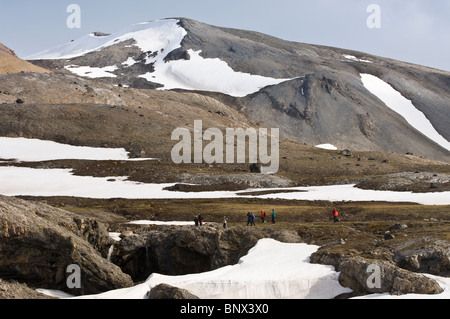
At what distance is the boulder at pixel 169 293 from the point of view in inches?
1271

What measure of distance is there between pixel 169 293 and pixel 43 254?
37.0ft

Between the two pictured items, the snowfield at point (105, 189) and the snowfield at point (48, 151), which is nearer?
the snowfield at point (105, 189)

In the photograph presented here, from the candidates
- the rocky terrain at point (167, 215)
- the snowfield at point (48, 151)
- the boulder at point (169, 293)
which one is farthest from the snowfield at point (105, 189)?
the boulder at point (169, 293)

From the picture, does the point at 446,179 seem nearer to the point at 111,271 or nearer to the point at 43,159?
the point at 111,271

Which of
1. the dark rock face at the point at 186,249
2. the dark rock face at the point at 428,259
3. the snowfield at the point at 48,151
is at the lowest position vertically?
the dark rock face at the point at 186,249

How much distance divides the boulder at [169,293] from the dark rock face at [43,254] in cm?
719

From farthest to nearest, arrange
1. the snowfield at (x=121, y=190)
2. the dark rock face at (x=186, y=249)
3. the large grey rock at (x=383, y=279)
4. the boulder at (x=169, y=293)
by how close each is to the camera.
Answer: the snowfield at (x=121, y=190), the dark rock face at (x=186, y=249), the boulder at (x=169, y=293), the large grey rock at (x=383, y=279)

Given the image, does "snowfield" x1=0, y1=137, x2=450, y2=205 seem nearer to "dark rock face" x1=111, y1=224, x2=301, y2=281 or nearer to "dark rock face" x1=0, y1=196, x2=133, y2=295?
"dark rock face" x1=111, y1=224, x2=301, y2=281

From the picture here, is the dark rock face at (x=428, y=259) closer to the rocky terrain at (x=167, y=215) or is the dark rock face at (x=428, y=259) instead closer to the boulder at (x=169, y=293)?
the rocky terrain at (x=167, y=215)

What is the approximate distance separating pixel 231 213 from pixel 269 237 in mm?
20764

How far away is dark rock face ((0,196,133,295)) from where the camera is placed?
35438 millimetres

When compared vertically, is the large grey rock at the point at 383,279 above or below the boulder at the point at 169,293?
above

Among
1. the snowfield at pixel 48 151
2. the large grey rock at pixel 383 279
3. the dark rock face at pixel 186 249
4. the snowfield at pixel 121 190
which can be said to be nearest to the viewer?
the large grey rock at pixel 383 279

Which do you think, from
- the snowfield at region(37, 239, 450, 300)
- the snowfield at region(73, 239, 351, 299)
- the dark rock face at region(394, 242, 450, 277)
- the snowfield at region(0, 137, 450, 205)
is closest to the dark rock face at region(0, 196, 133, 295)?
the snowfield at region(37, 239, 450, 300)
